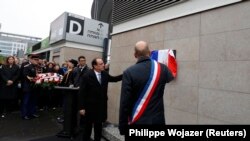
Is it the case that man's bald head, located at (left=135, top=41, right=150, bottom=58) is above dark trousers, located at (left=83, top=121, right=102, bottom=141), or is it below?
above

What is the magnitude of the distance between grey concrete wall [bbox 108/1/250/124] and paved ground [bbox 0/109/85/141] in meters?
2.50

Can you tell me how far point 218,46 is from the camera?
13.6 ft

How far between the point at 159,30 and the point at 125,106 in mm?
3279

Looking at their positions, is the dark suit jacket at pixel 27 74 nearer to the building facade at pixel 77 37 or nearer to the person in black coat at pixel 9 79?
the person in black coat at pixel 9 79

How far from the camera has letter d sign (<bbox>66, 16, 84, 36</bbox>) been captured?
50.6 ft

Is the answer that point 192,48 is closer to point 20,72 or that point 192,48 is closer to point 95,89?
point 95,89

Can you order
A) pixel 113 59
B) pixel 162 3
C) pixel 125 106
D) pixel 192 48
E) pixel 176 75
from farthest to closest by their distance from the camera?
1. pixel 113 59
2. pixel 162 3
3. pixel 176 75
4. pixel 192 48
5. pixel 125 106

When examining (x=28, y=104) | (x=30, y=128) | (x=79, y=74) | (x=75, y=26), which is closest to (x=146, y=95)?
(x=79, y=74)

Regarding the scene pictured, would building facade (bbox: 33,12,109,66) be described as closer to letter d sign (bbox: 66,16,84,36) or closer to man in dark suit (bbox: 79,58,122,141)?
letter d sign (bbox: 66,16,84,36)

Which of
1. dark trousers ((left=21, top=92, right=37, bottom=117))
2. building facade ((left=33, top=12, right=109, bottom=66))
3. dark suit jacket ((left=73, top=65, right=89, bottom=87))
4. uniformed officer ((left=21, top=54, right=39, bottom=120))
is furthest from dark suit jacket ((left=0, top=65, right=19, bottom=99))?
building facade ((left=33, top=12, right=109, bottom=66))

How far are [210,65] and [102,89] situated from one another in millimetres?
1918

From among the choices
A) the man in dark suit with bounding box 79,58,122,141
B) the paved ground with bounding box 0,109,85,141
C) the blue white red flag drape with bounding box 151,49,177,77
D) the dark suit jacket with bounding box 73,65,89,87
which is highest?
the blue white red flag drape with bounding box 151,49,177,77

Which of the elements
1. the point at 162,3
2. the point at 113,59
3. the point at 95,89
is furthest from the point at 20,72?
the point at 162,3

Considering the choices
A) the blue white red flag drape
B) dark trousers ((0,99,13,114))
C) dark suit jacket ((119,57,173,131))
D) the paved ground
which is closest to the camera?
dark suit jacket ((119,57,173,131))
